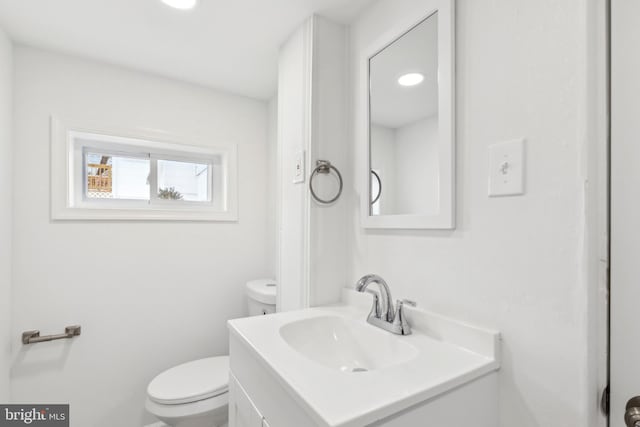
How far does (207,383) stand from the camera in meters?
1.49

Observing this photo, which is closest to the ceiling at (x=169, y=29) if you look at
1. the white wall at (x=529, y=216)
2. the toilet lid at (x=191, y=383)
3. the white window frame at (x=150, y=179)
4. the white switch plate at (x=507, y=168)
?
the white window frame at (x=150, y=179)

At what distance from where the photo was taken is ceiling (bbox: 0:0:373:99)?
1.24m

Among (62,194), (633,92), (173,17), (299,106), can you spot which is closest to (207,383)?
(62,194)

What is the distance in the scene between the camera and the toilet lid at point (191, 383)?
139cm

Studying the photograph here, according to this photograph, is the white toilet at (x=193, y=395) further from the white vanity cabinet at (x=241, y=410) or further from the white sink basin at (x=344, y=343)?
the white sink basin at (x=344, y=343)

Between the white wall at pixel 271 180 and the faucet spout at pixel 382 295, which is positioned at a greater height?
the white wall at pixel 271 180

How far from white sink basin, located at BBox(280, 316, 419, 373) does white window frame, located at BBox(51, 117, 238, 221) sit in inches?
45.7

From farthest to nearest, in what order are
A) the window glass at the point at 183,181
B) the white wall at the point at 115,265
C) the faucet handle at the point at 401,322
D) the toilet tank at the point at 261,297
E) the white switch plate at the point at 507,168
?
the window glass at the point at 183,181 < the toilet tank at the point at 261,297 < the white wall at the point at 115,265 < the faucet handle at the point at 401,322 < the white switch plate at the point at 507,168

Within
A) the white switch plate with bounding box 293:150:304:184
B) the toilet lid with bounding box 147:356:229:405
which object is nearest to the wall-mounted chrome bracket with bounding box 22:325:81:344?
the toilet lid with bounding box 147:356:229:405

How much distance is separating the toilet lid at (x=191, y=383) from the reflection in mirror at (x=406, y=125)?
3.81 feet

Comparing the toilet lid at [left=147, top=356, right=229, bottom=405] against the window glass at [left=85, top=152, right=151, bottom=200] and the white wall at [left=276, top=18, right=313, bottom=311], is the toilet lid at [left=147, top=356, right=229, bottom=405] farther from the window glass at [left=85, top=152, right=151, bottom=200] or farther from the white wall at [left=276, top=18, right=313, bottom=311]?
the window glass at [left=85, top=152, right=151, bottom=200]

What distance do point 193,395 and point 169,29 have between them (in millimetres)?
1712

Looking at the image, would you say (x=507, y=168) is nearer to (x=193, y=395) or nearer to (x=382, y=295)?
(x=382, y=295)

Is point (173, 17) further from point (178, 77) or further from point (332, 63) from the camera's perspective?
point (332, 63)
